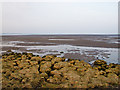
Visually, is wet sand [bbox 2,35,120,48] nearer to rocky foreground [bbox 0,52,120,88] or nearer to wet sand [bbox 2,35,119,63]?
wet sand [bbox 2,35,119,63]

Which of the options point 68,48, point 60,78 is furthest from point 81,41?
point 60,78

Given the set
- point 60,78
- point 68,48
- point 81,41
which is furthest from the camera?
point 81,41

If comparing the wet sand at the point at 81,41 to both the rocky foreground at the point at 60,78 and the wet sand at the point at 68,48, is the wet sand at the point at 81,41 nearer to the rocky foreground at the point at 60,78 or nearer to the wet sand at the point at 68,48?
the wet sand at the point at 68,48

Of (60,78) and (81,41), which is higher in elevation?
(81,41)

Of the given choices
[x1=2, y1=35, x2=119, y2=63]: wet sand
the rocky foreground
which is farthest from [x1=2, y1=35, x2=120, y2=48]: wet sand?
the rocky foreground

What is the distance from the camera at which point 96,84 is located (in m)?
5.10

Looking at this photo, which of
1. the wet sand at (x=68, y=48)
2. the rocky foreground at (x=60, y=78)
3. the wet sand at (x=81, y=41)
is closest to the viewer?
the rocky foreground at (x=60, y=78)

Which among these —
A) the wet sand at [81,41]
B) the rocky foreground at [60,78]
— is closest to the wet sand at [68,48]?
the wet sand at [81,41]

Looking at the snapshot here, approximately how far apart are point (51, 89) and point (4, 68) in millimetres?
3388

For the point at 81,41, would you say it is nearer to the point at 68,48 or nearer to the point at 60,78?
the point at 68,48

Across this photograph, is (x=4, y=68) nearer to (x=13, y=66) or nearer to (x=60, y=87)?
(x=13, y=66)

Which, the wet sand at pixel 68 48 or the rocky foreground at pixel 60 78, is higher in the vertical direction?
the wet sand at pixel 68 48

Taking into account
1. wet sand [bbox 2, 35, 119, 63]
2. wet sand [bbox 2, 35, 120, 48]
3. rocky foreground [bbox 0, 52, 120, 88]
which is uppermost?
wet sand [bbox 2, 35, 120, 48]

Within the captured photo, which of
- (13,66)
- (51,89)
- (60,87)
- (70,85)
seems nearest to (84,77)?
(70,85)
